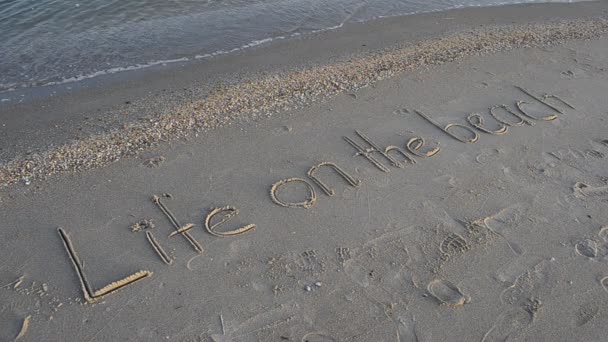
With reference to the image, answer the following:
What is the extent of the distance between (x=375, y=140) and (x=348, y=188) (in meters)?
0.96

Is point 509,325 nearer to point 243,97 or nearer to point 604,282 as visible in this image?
point 604,282

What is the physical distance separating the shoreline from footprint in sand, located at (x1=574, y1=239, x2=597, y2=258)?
346 centimetres

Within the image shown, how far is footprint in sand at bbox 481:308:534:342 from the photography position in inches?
148

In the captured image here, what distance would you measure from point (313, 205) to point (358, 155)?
0.99 meters

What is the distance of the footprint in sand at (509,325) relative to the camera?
3.75 meters

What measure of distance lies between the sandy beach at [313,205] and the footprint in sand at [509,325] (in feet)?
0.05

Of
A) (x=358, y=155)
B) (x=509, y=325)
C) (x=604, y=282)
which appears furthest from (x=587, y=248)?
(x=358, y=155)

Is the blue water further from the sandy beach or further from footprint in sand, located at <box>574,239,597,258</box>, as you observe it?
footprint in sand, located at <box>574,239,597,258</box>

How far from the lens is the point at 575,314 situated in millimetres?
3930

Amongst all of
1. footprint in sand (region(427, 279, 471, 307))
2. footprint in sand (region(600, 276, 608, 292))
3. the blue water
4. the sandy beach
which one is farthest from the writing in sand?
the blue water

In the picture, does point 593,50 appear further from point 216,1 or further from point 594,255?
point 216,1

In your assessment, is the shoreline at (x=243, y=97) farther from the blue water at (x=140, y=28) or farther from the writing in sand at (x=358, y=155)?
the writing in sand at (x=358, y=155)

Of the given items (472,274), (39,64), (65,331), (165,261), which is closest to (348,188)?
(472,274)

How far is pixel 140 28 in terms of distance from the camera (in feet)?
30.2
